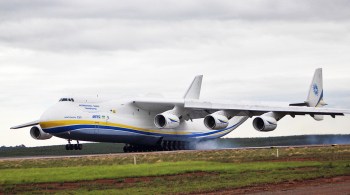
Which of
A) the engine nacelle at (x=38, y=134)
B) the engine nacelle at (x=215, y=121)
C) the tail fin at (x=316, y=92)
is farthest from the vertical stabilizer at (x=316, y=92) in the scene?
the engine nacelle at (x=38, y=134)

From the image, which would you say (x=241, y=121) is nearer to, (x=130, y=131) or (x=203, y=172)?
(x=130, y=131)

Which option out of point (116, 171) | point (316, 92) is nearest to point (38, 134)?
point (116, 171)

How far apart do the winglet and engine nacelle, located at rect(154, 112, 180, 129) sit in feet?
26.8

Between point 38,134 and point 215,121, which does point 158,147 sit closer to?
point 215,121

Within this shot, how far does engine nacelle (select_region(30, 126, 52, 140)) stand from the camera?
51.1 meters

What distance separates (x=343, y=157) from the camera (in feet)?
114

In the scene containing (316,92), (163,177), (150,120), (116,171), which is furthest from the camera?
(316,92)

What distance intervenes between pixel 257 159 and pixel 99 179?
11.9m

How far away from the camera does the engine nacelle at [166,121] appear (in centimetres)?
4831

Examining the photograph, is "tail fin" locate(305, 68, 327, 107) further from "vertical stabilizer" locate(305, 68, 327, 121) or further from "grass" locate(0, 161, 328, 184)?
"grass" locate(0, 161, 328, 184)

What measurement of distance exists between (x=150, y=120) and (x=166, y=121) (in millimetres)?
3513

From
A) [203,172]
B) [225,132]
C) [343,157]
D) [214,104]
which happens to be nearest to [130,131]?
[214,104]

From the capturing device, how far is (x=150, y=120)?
51500 millimetres

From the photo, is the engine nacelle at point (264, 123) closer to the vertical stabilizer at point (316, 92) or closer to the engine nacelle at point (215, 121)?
the engine nacelle at point (215, 121)
